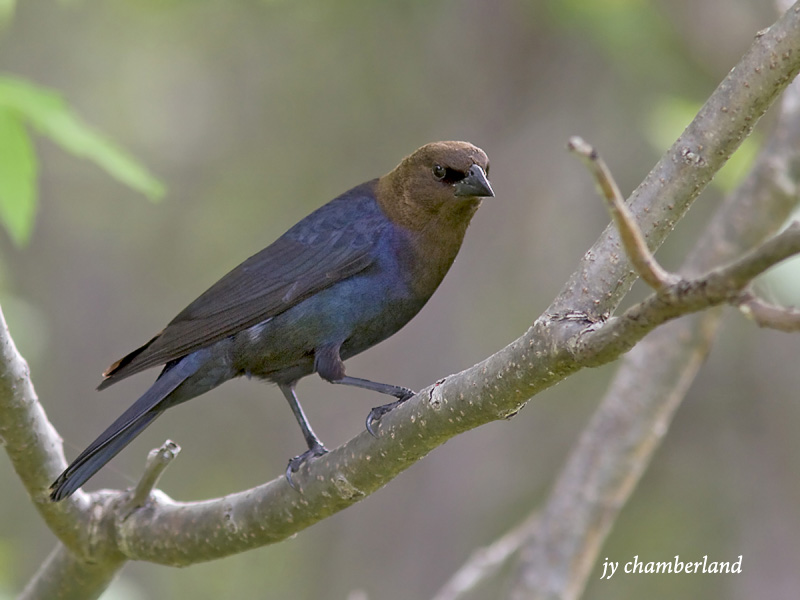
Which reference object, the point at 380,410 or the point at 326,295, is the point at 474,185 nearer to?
the point at 326,295

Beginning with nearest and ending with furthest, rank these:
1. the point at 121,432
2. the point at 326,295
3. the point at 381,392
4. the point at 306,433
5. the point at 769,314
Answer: the point at 769,314
the point at 121,432
the point at 381,392
the point at 326,295
the point at 306,433

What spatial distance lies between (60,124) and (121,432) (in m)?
1.00

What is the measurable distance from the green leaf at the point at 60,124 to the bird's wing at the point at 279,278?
73 centimetres

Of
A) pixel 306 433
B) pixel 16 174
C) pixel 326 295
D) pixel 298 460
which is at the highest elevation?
pixel 16 174

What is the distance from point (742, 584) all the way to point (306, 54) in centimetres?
441

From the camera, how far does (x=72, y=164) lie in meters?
7.50

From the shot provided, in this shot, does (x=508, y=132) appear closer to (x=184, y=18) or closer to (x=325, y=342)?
(x=184, y=18)

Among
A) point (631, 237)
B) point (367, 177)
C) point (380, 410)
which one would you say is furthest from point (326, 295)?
point (367, 177)

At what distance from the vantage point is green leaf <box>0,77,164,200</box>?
277cm

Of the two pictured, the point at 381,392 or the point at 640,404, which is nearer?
the point at 381,392

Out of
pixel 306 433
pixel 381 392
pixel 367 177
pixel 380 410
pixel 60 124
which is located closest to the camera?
pixel 60 124

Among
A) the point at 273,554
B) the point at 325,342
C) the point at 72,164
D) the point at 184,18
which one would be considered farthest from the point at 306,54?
the point at 325,342

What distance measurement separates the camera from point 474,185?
3.55 metres

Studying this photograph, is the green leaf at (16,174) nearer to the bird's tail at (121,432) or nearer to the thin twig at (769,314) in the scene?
the bird's tail at (121,432)
